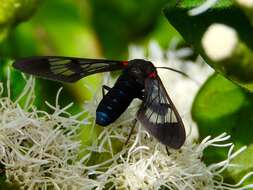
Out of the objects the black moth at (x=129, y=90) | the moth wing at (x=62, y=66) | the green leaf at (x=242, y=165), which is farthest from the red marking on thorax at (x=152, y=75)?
the green leaf at (x=242, y=165)

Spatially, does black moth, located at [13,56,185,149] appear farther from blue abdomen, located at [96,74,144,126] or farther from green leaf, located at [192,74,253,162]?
green leaf, located at [192,74,253,162]

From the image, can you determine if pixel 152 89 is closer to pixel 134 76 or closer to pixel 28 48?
pixel 134 76

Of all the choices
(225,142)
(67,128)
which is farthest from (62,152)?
(225,142)

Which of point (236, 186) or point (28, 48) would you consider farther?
point (28, 48)

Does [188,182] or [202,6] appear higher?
[202,6]

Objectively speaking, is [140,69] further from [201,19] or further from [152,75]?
[201,19]

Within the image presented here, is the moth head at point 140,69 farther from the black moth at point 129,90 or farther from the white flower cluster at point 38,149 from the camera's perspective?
the white flower cluster at point 38,149
